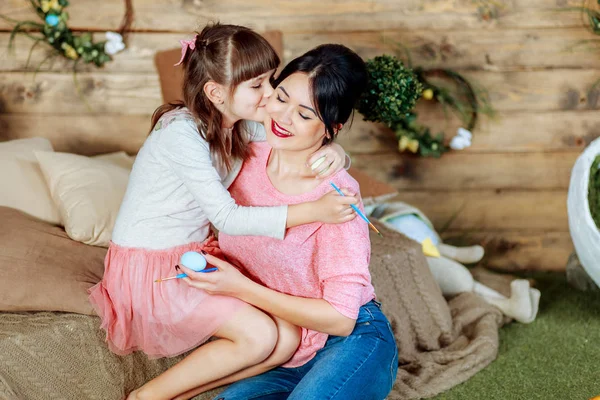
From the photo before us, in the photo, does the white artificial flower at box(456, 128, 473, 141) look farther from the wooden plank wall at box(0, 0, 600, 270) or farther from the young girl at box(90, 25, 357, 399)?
the young girl at box(90, 25, 357, 399)

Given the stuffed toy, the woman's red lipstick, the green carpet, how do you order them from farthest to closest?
the stuffed toy
the green carpet
the woman's red lipstick

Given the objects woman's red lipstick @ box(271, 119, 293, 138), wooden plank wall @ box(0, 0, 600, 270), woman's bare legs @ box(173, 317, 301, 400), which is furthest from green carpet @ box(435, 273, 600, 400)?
woman's red lipstick @ box(271, 119, 293, 138)

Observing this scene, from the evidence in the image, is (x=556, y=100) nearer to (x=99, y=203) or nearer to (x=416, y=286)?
(x=416, y=286)

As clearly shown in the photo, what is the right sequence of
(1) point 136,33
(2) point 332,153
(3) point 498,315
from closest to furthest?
(2) point 332,153
(3) point 498,315
(1) point 136,33

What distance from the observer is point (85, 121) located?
2893 millimetres

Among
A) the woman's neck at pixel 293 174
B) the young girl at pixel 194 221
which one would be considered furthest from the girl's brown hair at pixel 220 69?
the woman's neck at pixel 293 174

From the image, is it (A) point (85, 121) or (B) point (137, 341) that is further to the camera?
(A) point (85, 121)

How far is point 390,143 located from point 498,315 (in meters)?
0.84

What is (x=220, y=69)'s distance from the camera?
5.51 feet

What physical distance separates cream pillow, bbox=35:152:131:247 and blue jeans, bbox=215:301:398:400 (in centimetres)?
69

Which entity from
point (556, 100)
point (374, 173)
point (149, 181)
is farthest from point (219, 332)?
point (556, 100)

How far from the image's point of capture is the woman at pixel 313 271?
1543 millimetres

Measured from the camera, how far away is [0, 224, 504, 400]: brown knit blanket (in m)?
1.69

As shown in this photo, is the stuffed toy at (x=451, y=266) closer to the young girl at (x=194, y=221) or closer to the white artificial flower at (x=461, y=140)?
the white artificial flower at (x=461, y=140)
